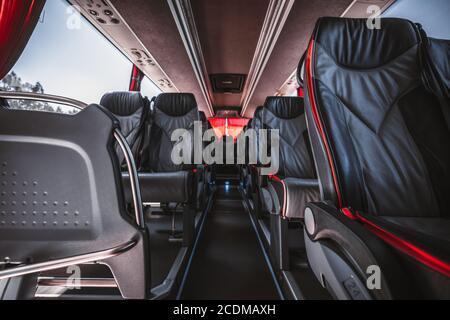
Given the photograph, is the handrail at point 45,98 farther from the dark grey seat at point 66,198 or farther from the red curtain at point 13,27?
the red curtain at point 13,27

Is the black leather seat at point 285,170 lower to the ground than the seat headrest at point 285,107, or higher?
lower

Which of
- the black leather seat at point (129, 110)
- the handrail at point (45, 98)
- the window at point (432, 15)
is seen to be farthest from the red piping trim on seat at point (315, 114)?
the black leather seat at point (129, 110)

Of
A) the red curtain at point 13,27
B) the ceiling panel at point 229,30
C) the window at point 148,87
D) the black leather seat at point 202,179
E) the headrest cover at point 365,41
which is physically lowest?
the black leather seat at point 202,179

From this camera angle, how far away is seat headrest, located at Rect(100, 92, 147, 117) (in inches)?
90.4

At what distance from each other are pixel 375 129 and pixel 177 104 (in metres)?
1.84

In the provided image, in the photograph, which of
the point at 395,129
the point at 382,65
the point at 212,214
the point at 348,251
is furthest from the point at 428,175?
the point at 212,214

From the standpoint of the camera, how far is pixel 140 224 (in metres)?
0.67

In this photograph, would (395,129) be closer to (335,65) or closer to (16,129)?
(335,65)

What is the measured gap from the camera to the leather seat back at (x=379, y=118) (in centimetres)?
80

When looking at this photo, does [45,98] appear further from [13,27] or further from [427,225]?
[13,27]

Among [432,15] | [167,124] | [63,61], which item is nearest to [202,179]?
[167,124]

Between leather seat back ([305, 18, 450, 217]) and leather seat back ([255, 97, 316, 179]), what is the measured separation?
44.3 inches

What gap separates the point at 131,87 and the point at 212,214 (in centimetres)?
383

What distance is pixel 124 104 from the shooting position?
7.57 ft
